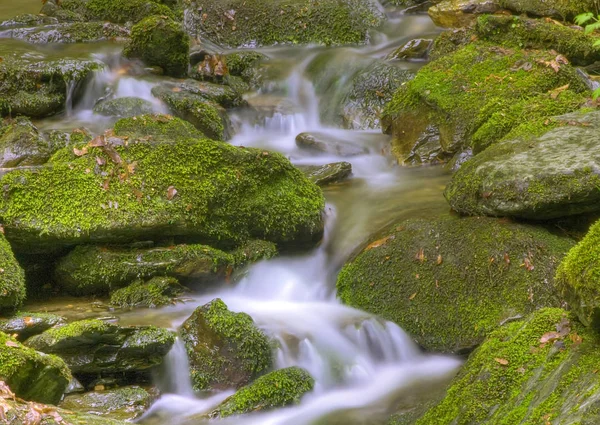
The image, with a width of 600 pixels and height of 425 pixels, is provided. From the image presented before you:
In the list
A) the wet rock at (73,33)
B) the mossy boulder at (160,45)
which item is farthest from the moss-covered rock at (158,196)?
the wet rock at (73,33)

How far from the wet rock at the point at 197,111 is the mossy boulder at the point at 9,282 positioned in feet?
13.3

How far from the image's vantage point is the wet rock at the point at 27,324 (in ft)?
16.4

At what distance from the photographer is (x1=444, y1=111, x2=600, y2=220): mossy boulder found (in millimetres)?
5742

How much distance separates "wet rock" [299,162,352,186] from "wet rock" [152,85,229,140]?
145cm

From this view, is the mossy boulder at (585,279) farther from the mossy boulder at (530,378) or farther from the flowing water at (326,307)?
the flowing water at (326,307)

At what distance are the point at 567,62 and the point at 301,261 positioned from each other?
4176 mm

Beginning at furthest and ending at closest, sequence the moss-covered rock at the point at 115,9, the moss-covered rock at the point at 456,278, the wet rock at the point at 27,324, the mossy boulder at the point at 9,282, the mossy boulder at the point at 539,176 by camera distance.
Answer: the moss-covered rock at the point at 115,9
the mossy boulder at the point at 539,176
the moss-covered rock at the point at 456,278
the mossy boulder at the point at 9,282
the wet rock at the point at 27,324

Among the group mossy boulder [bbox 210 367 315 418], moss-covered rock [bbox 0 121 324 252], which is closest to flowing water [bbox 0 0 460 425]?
mossy boulder [bbox 210 367 315 418]

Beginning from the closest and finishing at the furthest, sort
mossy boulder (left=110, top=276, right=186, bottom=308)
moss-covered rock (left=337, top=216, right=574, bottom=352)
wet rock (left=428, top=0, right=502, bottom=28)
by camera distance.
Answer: moss-covered rock (left=337, top=216, right=574, bottom=352) → mossy boulder (left=110, top=276, right=186, bottom=308) → wet rock (left=428, top=0, right=502, bottom=28)

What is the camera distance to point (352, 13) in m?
13.8

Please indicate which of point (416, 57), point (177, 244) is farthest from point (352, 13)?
point (177, 244)

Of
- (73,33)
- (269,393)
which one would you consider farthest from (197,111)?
(269,393)

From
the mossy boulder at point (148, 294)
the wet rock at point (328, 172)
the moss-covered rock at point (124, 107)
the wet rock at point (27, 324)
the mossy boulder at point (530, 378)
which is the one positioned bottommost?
the mossy boulder at point (148, 294)

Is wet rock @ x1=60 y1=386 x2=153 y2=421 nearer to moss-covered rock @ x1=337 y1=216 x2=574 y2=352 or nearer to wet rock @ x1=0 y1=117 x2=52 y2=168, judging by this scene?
moss-covered rock @ x1=337 y1=216 x2=574 y2=352
